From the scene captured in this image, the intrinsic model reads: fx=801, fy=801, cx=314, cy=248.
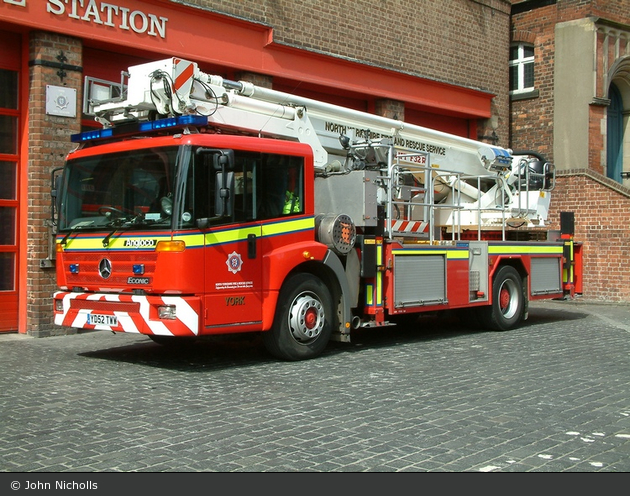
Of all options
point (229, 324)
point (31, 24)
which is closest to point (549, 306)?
point (229, 324)

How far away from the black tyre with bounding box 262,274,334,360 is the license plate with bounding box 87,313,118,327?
168cm

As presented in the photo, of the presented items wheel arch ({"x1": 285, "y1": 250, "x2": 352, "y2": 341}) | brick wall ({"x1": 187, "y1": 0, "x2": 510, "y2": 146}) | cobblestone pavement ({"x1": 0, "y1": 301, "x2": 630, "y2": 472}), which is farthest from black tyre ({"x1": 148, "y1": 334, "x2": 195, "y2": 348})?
brick wall ({"x1": 187, "y1": 0, "x2": 510, "y2": 146})

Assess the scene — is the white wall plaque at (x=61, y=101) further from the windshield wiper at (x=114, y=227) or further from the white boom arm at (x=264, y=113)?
the windshield wiper at (x=114, y=227)

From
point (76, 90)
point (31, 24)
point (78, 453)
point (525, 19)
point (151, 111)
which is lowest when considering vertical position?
point (78, 453)

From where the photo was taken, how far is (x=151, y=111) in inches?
361

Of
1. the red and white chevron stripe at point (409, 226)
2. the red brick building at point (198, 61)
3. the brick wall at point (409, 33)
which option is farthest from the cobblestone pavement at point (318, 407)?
the brick wall at point (409, 33)

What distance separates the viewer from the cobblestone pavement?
17.2ft

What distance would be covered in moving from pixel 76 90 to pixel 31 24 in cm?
108

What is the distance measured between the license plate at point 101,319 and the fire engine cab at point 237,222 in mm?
15

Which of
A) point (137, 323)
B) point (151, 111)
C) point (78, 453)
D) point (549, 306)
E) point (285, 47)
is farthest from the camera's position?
point (549, 306)

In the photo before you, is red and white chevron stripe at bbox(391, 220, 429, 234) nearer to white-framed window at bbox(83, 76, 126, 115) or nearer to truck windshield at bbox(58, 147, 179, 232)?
truck windshield at bbox(58, 147, 179, 232)

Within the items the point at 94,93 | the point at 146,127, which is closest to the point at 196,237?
the point at 146,127

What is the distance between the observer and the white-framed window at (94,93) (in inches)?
381

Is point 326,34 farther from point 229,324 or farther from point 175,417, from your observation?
point 175,417
